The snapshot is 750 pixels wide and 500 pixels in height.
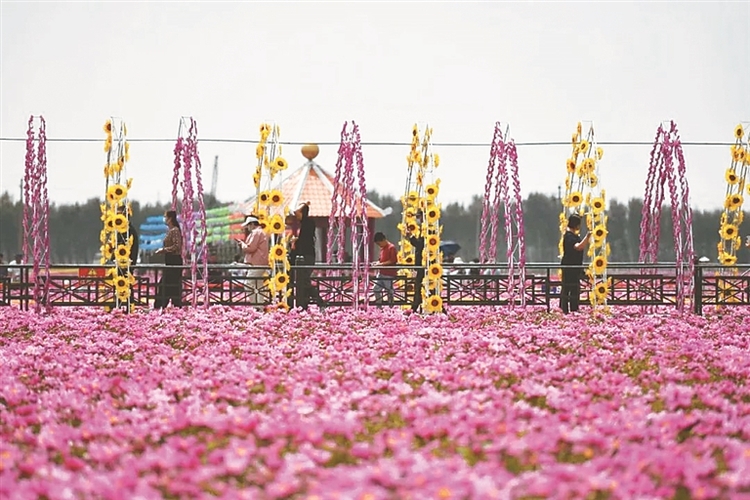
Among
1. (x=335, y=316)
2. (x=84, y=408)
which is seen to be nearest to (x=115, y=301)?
(x=335, y=316)

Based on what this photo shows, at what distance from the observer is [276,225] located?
16406 mm

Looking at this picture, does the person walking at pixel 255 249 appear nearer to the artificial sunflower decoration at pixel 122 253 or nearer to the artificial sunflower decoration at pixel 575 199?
the artificial sunflower decoration at pixel 122 253

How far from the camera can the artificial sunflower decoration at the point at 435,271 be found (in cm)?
1608

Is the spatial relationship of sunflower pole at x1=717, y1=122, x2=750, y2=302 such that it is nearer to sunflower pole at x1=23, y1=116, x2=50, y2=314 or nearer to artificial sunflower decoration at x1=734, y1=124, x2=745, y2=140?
artificial sunflower decoration at x1=734, y1=124, x2=745, y2=140

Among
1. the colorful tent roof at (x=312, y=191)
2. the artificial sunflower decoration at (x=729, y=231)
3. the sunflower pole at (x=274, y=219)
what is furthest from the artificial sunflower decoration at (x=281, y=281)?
the colorful tent roof at (x=312, y=191)

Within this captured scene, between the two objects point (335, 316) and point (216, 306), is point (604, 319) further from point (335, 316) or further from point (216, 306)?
point (216, 306)

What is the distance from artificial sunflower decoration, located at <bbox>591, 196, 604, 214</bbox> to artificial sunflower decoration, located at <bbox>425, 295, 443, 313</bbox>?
2892 millimetres

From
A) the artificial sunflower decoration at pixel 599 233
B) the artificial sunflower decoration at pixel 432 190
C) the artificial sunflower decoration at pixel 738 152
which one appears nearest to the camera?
the artificial sunflower decoration at pixel 599 233

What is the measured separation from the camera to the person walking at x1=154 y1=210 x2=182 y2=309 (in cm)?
1667

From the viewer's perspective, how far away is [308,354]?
9.97 m

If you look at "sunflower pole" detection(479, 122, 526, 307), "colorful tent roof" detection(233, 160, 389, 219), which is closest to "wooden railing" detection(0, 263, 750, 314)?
"sunflower pole" detection(479, 122, 526, 307)

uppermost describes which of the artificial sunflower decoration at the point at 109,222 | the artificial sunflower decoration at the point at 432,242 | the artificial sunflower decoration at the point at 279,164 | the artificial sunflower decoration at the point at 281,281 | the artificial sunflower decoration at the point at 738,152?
the artificial sunflower decoration at the point at 738,152

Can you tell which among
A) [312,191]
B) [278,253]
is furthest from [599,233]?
[312,191]

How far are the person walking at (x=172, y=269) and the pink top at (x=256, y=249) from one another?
1.08 meters
